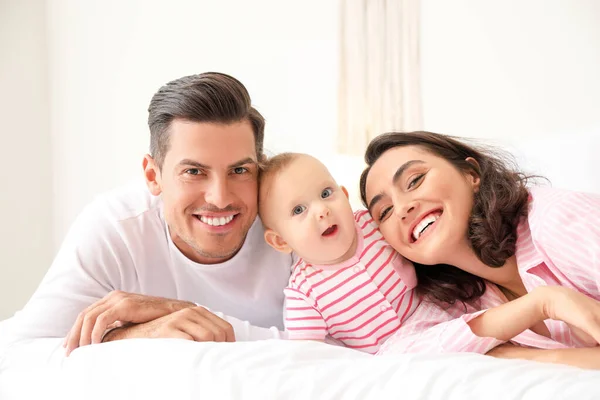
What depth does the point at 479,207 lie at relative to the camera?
1.54 meters

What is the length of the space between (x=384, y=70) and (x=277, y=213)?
2327 millimetres

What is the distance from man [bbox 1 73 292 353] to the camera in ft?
5.32

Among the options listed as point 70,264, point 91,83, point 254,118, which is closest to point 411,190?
point 254,118

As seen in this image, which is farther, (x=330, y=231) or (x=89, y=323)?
(x=330, y=231)

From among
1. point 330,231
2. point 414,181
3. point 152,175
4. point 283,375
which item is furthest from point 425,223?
point 152,175

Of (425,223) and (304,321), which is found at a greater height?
(425,223)

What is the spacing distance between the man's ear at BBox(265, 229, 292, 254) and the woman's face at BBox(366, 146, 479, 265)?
0.25 meters

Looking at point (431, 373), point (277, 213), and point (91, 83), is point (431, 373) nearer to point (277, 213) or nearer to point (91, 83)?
point (277, 213)

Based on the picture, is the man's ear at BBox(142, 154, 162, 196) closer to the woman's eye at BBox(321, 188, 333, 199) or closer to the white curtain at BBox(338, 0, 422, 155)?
the woman's eye at BBox(321, 188, 333, 199)

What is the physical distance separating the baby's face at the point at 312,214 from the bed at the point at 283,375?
0.46m

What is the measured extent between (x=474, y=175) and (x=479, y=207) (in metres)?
0.13

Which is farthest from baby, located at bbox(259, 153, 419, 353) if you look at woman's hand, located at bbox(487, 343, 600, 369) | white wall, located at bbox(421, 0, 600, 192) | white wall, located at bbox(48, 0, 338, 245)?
white wall, located at bbox(48, 0, 338, 245)

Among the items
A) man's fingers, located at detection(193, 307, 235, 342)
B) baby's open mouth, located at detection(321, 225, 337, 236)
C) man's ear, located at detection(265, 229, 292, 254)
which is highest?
baby's open mouth, located at detection(321, 225, 337, 236)

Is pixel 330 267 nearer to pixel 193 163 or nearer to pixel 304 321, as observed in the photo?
pixel 304 321
